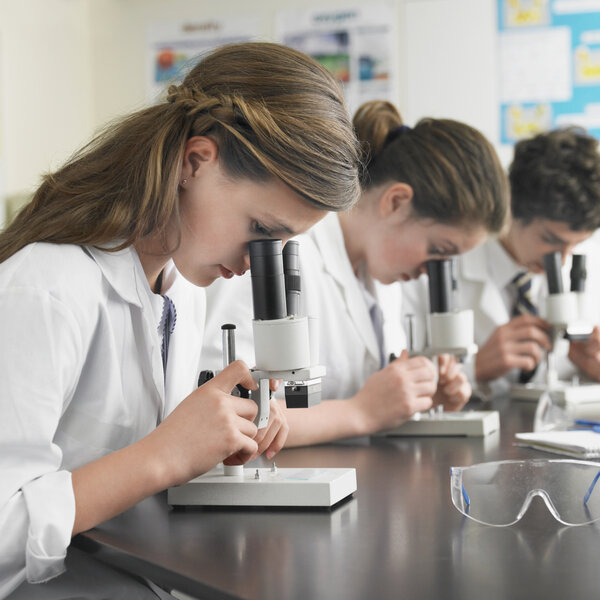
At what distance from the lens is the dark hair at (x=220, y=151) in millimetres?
1208

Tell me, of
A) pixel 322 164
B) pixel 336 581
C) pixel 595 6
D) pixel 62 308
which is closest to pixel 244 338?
pixel 322 164

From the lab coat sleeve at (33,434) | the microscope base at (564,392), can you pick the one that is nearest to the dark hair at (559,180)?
the microscope base at (564,392)

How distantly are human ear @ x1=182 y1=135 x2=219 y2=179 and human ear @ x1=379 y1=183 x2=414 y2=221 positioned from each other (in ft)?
2.71

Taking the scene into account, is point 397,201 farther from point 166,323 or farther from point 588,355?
point 588,355

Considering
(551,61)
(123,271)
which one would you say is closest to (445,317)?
(123,271)

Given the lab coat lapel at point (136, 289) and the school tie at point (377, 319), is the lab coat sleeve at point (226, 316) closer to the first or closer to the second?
the lab coat lapel at point (136, 289)

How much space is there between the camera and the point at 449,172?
1.95m

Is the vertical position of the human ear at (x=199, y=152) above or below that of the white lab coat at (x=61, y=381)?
above

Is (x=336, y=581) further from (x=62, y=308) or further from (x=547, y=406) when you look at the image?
(x=547, y=406)

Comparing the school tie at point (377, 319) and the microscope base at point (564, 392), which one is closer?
the microscope base at point (564, 392)

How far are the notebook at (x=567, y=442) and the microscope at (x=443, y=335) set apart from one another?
17 cm

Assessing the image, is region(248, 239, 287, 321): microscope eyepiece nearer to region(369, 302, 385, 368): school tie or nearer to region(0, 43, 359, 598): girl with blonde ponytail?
region(0, 43, 359, 598): girl with blonde ponytail

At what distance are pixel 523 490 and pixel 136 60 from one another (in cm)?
319

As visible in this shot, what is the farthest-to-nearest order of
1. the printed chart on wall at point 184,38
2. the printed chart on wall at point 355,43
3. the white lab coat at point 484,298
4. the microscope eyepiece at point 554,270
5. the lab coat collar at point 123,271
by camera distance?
the printed chart on wall at point 184,38
the printed chart on wall at point 355,43
the white lab coat at point 484,298
the microscope eyepiece at point 554,270
the lab coat collar at point 123,271
